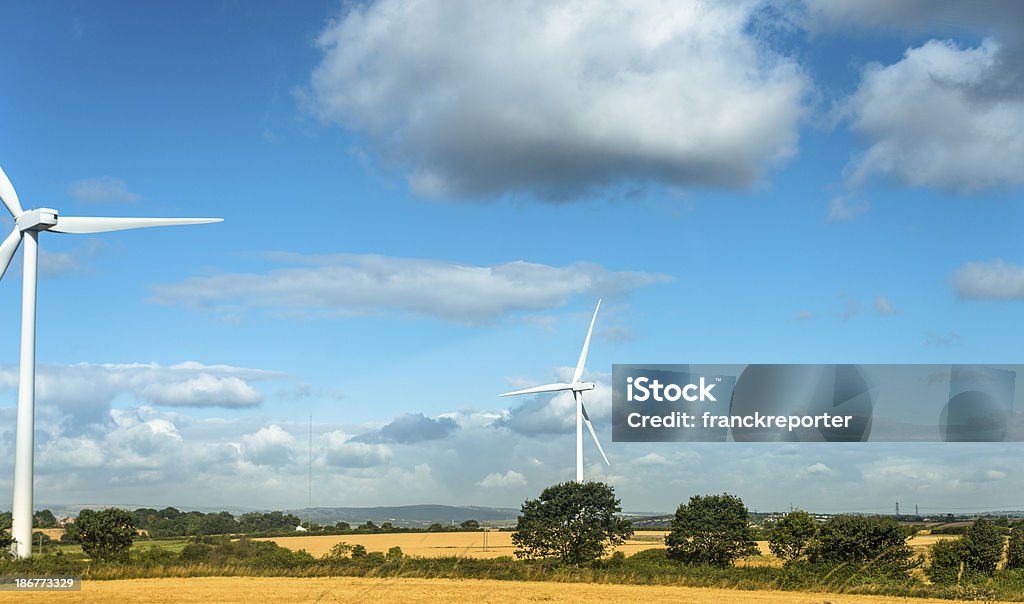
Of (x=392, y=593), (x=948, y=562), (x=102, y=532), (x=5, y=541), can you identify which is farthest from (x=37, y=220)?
(x=948, y=562)

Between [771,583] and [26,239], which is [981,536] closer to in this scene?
[771,583]

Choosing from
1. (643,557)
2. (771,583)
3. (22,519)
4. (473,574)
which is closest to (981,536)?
(771,583)

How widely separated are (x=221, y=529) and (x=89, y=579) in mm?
117690

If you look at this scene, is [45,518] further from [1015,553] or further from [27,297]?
[1015,553]

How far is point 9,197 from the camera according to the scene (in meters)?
84.2

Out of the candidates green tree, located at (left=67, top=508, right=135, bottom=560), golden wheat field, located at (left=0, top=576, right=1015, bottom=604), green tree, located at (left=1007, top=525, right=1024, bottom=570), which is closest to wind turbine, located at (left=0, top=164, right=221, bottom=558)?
golden wheat field, located at (left=0, top=576, right=1015, bottom=604)

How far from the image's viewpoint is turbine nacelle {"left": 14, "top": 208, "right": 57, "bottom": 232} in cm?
8188

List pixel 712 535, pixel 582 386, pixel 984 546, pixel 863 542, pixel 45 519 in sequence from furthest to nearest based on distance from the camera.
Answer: pixel 45 519, pixel 582 386, pixel 712 535, pixel 863 542, pixel 984 546

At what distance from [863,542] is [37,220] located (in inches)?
2814

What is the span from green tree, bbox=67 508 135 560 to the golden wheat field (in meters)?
16.6

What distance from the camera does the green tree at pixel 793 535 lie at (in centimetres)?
8662

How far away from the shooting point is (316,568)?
263 feet

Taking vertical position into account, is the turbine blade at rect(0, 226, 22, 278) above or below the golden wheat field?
above

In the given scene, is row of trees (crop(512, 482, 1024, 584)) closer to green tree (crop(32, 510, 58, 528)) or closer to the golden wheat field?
the golden wheat field
